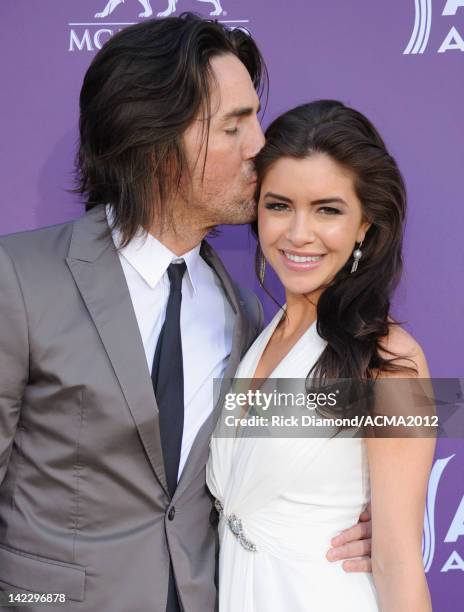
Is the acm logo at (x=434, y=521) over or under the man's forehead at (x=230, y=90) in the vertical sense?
under

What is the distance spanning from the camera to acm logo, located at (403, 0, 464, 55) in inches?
94.2

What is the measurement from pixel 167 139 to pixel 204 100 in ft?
0.44

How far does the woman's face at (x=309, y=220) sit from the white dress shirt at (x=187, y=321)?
213 millimetres

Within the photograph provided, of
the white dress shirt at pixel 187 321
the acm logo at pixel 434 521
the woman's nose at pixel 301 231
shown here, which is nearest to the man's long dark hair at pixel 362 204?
the woman's nose at pixel 301 231

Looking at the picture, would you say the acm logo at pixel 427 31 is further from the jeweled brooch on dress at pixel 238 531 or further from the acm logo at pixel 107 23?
the jeweled brooch on dress at pixel 238 531

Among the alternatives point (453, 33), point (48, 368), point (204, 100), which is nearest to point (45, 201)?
point (204, 100)

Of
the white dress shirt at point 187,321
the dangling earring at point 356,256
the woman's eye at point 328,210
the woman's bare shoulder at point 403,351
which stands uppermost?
the woman's eye at point 328,210

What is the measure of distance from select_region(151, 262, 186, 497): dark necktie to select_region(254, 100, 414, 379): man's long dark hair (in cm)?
30

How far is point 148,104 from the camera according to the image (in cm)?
209

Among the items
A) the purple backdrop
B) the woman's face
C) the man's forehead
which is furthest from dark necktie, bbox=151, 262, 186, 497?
the purple backdrop

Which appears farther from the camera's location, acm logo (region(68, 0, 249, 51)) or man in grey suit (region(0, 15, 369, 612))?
acm logo (region(68, 0, 249, 51))

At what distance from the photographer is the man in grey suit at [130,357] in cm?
174

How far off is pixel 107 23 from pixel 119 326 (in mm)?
1063

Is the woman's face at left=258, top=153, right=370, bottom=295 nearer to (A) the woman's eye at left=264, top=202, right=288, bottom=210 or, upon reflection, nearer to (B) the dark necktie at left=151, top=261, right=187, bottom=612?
(A) the woman's eye at left=264, top=202, right=288, bottom=210
